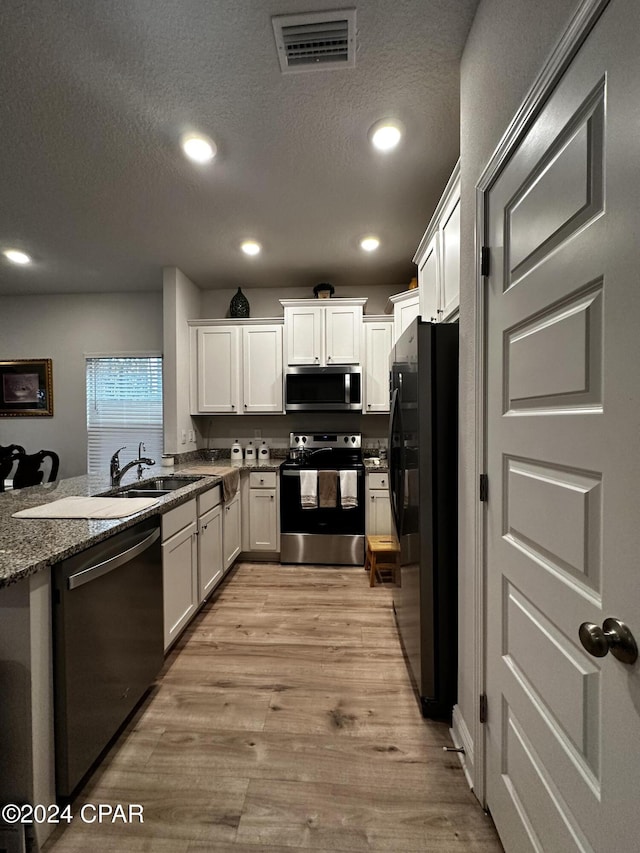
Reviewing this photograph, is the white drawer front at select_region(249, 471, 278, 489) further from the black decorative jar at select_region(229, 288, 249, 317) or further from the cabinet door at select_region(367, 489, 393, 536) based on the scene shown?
the black decorative jar at select_region(229, 288, 249, 317)

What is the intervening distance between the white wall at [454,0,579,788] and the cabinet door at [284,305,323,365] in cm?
226

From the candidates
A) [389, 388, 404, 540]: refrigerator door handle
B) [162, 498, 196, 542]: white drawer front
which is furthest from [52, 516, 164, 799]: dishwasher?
[389, 388, 404, 540]: refrigerator door handle

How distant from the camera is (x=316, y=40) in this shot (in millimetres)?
1443

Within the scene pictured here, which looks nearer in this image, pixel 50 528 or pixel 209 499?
pixel 50 528

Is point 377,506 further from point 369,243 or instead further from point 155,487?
point 369,243

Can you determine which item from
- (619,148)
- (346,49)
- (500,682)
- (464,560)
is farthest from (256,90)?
(500,682)

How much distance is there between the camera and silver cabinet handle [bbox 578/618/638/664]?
593 millimetres

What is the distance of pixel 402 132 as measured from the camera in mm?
1869

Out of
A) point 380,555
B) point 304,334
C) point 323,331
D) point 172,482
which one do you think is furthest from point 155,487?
point 323,331

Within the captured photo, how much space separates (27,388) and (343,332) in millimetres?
3851

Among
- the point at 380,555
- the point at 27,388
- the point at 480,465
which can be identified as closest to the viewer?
the point at 480,465

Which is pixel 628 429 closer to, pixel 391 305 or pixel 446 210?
pixel 446 210

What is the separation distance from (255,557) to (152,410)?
211 centimetres

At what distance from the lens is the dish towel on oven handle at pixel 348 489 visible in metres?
3.20
